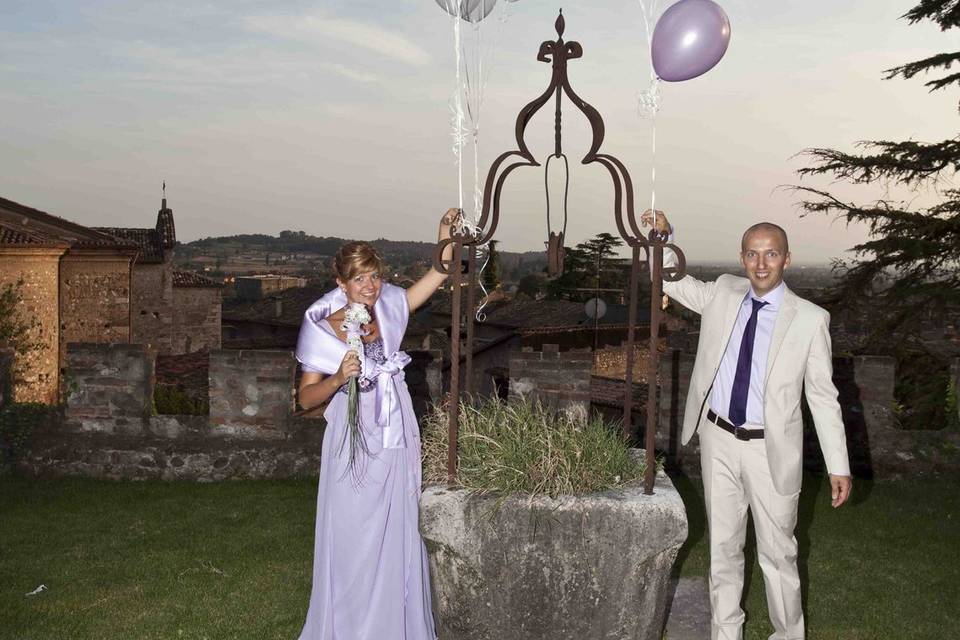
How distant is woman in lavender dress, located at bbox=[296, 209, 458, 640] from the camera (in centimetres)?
379

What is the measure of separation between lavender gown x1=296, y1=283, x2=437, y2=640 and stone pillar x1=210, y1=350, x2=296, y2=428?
3.79 m

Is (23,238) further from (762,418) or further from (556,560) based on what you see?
(762,418)

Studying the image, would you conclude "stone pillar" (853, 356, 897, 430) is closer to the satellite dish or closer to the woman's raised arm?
the woman's raised arm

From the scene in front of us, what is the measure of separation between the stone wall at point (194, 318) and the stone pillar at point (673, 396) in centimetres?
2861

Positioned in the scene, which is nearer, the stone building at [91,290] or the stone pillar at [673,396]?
the stone pillar at [673,396]

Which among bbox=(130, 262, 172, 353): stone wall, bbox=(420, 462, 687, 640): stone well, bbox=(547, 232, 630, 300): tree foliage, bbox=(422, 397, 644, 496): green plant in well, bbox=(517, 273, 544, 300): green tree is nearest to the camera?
bbox=(420, 462, 687, 640): stone well

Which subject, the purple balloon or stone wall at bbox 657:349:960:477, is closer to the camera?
the purple balloon

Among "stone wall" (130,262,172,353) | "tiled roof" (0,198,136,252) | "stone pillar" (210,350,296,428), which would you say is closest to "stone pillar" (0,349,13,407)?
"stone pillar" (210,350,296,428)

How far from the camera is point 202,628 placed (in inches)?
176

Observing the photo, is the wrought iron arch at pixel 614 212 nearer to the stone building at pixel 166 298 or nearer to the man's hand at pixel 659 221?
the man's hand at pixel 659 221

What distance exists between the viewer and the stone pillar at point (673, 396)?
759 cm

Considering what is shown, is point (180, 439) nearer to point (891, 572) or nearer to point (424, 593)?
point (424, 593)

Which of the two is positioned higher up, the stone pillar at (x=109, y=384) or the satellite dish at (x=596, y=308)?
the satellite dish at (x=596, y=308)

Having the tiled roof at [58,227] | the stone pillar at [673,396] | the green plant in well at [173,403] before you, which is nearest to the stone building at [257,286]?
the tiled roof at [58,227]
